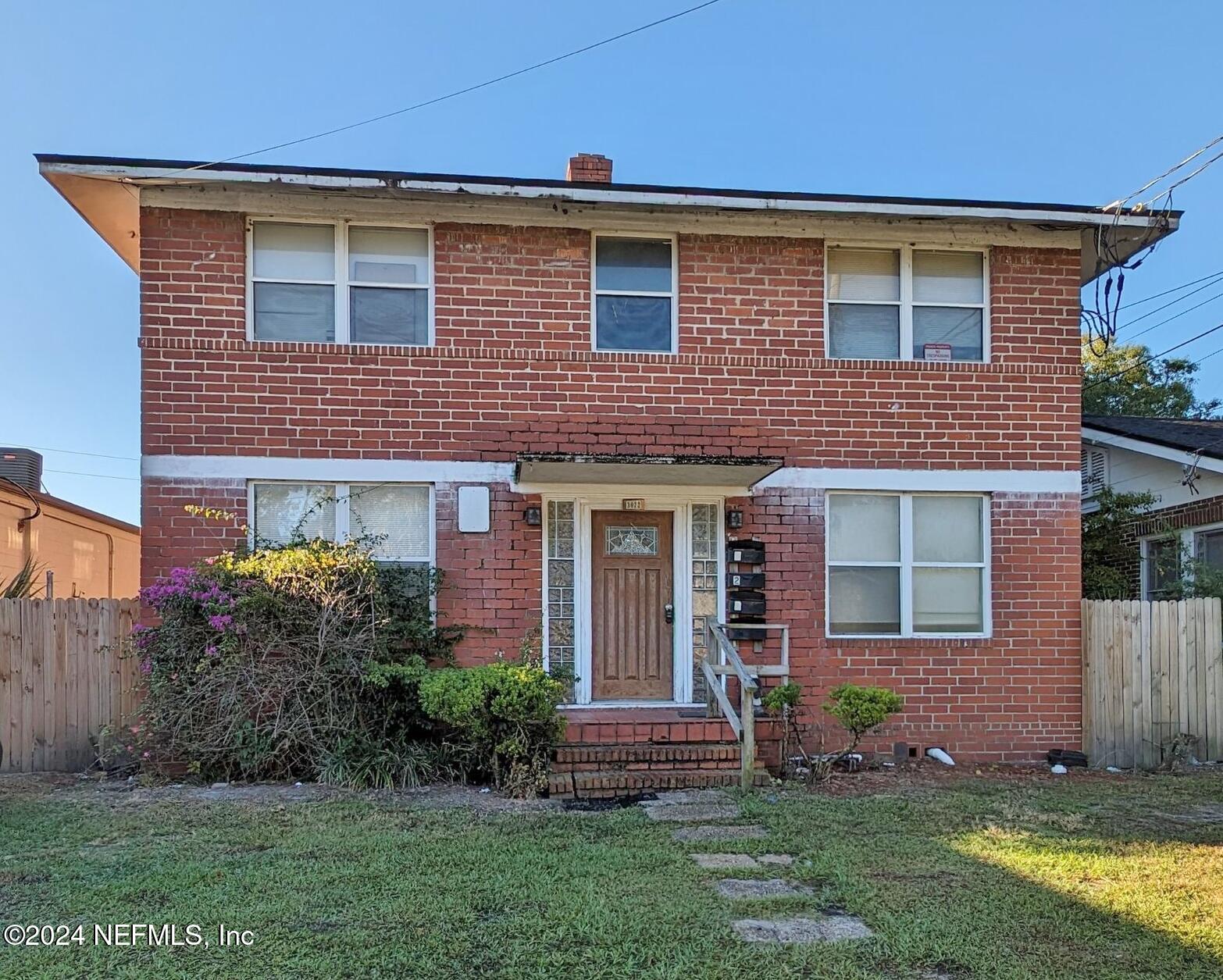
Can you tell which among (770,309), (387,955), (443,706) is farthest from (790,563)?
(387,955)

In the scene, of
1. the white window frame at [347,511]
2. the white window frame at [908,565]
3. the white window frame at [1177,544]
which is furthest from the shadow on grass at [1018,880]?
the white window frame at [1177,544]

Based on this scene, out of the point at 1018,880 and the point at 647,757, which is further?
the point at 647,757

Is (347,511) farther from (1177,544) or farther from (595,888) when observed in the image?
(1177,544)

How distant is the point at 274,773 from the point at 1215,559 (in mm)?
12052

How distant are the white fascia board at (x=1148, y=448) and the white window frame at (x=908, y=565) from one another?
450 cm

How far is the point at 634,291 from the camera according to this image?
388 inches

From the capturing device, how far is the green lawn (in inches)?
166

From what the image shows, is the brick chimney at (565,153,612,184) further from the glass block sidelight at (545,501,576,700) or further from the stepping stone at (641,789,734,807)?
the stepping stone at (641,789,734,807)

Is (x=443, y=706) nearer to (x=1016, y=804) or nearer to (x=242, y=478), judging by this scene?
(x=242, y=478)

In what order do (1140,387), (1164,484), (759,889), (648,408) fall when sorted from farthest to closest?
(1140,387)
(1164,484)
(648,408)
(759,889)

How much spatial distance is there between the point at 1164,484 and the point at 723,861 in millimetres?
10685

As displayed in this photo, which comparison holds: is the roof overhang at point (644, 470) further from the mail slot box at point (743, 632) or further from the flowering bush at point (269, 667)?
the flowering bush at point (269, 667)

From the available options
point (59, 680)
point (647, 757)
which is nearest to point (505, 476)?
point (647, 757)

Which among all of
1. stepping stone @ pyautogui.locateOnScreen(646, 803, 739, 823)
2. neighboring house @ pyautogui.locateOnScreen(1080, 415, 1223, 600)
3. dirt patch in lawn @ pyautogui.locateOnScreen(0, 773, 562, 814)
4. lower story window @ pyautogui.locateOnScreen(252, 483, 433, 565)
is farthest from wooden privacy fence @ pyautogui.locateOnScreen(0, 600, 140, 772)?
neighboring house @ pyautogui.locateOnScreen(1080, 415, 1223, 600)
